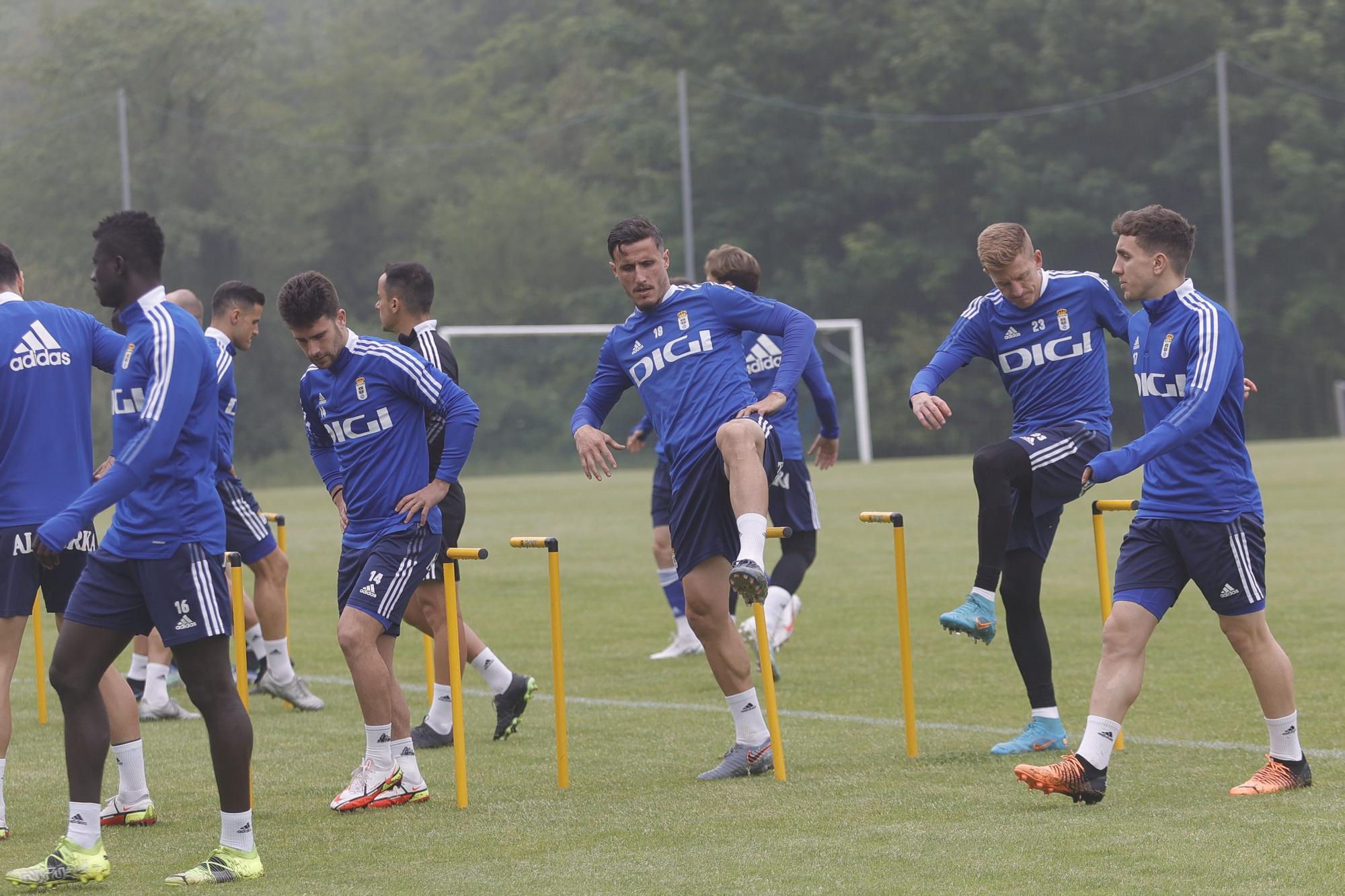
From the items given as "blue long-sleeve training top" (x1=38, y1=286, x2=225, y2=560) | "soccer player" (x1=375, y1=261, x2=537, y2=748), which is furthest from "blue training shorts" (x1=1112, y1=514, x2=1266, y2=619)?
"blue long-sleeve training top" (x1=38, y1=286, x2=225, y2=560)

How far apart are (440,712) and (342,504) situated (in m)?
1.38

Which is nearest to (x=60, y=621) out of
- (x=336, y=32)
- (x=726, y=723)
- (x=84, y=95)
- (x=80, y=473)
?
(x=80, y=473)

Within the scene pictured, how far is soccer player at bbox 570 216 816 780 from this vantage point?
666cm

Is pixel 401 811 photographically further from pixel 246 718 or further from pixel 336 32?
pixel 336 32

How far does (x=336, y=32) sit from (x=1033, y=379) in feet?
180

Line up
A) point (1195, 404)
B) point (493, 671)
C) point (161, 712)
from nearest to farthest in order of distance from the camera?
point (1195, 404) < point (493, 671) < point (161, 712)

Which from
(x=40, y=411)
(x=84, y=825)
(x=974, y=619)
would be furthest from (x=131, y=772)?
(x=974, y=619)

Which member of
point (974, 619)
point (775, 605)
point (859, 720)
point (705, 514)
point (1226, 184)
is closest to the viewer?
point (974, 619)

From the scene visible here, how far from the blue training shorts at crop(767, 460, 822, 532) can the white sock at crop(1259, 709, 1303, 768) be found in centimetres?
391

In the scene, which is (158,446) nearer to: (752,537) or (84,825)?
(84,825)

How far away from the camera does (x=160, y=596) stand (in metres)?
5.11

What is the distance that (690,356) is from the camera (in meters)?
6.75

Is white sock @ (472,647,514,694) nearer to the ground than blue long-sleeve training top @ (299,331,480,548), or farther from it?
nearer to the ground

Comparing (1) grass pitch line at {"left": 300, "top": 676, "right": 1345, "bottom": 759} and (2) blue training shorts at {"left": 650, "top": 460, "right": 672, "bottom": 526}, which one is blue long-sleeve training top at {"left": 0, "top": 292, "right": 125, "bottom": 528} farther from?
(2) blue training shorts at {"left": 650, "top": 460, "right": 672, "bottom": 526}
